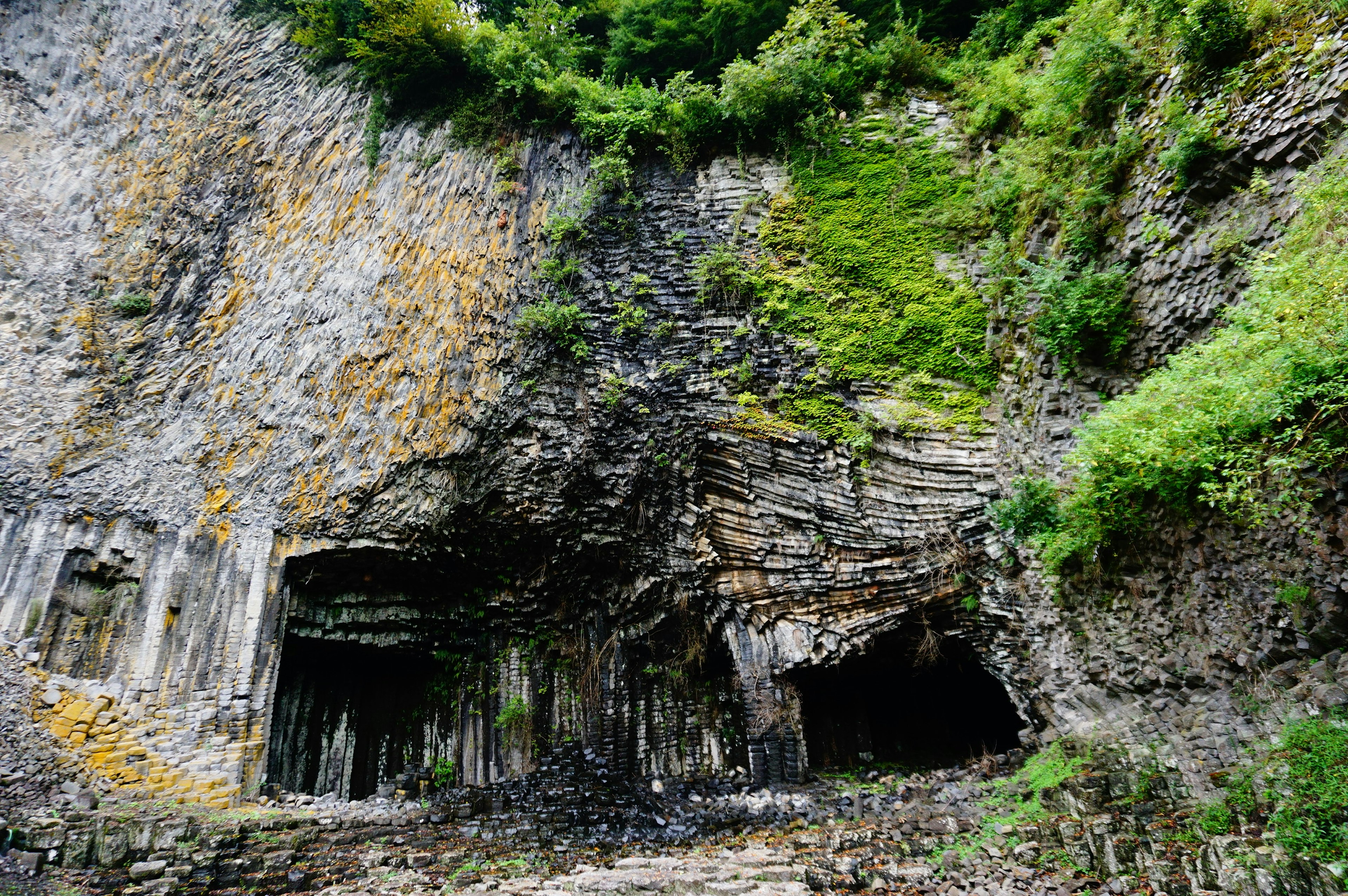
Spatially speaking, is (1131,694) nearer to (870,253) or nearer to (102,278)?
(870,253)

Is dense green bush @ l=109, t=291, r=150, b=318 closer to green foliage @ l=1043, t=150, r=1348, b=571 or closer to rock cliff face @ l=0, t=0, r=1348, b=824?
rock cliff face @ l=0, t=0, r=1348, b=824

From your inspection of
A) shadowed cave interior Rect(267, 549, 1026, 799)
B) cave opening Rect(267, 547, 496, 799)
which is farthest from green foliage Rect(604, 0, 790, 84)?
shadowed cave interior Rect(267, 549, 1026, 799)

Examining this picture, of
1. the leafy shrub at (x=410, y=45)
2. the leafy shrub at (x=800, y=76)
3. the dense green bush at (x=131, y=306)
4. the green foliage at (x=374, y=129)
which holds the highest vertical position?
the leafy shrub at (x=410, y=45)

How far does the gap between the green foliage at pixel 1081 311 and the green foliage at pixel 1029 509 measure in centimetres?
146

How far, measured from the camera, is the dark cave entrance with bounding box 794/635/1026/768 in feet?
34.3

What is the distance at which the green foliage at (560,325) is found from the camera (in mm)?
10539

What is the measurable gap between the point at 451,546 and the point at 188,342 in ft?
20.3

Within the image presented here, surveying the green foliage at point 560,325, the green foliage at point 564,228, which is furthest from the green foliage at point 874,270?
the green foliage at point 564,228

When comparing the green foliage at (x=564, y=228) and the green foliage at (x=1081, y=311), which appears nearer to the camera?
the green foliage at (x=1081, y=311)

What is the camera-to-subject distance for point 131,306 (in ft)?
42.5

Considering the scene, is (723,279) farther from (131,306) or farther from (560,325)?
(131,306)

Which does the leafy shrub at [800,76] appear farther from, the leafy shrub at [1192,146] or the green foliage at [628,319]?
the leafy shrub at [1192,146]

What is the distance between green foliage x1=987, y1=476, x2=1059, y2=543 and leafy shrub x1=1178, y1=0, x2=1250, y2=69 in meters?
4.44

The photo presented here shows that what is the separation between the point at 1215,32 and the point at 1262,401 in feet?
13.7
